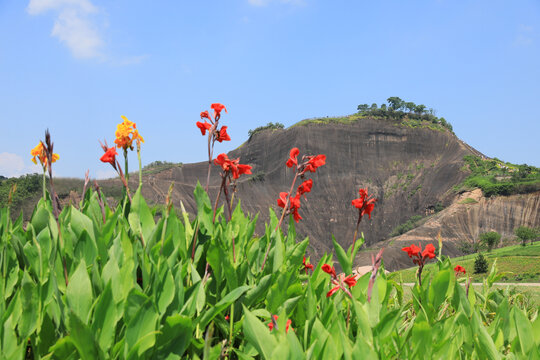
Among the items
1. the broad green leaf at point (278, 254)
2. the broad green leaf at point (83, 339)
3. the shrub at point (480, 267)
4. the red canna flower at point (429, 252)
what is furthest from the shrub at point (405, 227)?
the broad green leaf at point (83, 339)

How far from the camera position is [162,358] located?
1512mm

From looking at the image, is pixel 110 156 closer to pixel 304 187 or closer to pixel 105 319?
pixel 105 319

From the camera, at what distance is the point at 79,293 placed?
1.49m

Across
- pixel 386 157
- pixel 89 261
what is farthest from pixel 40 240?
pixel 386 157

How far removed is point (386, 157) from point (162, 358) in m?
57.7

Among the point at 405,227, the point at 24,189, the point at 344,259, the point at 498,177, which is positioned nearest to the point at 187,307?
the point at 344,259

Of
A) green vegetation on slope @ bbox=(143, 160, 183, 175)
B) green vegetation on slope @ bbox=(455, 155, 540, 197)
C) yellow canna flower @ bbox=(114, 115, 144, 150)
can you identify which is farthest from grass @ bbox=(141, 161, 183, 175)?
yellow canna flower @ bbox=(114, 115, 144, 150)

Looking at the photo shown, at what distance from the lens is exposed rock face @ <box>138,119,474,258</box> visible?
164 ft

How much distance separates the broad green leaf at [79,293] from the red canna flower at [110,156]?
86 cm

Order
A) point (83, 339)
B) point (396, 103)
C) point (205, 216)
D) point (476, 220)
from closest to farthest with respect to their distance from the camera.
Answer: point (83, 339), point (205, 216), point (476, 220), point (396, 103)

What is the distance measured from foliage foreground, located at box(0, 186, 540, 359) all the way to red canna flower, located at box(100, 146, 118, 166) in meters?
0.30

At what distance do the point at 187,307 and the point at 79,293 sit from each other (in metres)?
0.39

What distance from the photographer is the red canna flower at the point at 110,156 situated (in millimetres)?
2205

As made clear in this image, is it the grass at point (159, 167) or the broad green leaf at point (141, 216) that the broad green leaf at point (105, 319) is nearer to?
the broad green leaf at point (141, 216)
